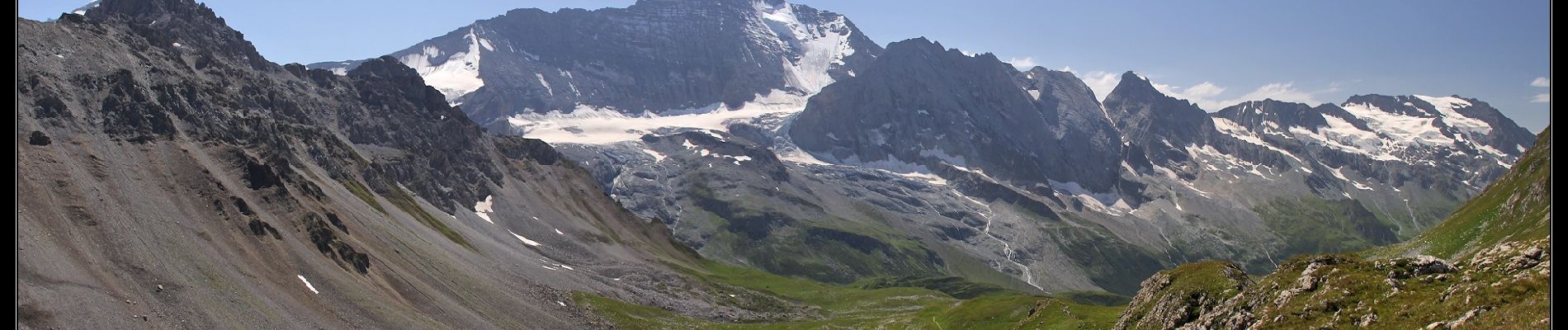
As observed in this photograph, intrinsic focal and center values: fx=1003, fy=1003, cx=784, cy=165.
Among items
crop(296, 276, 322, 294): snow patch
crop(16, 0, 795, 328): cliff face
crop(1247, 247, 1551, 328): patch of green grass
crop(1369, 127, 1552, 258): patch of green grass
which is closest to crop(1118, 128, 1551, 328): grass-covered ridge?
crop(1247, 247, 1551, 328): patch of green grass

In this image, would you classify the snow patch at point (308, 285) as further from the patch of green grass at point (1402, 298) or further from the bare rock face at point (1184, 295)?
the patch of green grass at point (1402, 298)

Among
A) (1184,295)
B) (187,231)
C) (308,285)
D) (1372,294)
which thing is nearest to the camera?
(1372,294)

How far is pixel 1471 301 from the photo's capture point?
38.2 metres

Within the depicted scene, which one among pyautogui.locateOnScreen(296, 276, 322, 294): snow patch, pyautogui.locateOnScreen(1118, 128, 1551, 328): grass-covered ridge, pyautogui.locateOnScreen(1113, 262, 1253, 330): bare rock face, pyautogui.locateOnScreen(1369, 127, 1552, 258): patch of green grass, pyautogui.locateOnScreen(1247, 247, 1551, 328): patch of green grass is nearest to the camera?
pyautogui.locateOnScreen(1247, 247, 1551, 328): patch of green grass

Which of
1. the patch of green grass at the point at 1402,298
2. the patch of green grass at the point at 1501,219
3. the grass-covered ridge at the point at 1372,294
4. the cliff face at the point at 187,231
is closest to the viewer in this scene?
the patch of green grass at the point at 1402,298

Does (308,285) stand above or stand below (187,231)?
below

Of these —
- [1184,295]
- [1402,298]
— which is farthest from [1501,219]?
[1402,298]

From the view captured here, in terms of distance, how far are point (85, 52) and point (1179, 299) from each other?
187567 mm

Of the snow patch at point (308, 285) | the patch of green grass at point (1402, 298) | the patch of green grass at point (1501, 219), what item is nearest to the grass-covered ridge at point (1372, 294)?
the patch of green grass at point (1402, 298)

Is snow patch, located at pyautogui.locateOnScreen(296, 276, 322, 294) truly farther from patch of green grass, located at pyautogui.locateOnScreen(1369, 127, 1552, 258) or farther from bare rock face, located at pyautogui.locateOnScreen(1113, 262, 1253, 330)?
patch of green grass, located at pyautogui.locateOnScreen(1369, 127, 1552, 258)

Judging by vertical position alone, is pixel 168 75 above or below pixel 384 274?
above

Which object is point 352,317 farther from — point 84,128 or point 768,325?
point 768,325

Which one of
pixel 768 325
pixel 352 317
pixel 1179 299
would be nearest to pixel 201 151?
pixel 352 317

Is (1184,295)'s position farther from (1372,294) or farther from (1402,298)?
(1402,298)
